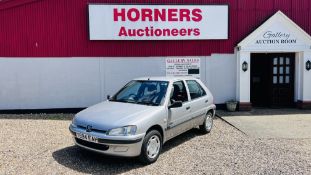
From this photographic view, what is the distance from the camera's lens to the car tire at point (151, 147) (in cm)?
542

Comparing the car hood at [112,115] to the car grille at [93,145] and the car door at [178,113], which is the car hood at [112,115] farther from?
the car door at [178,113]

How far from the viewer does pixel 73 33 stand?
10.9 m

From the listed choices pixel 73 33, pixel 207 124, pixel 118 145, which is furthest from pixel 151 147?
pixel 73 33

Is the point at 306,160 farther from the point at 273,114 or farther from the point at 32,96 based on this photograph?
the point at 32,96

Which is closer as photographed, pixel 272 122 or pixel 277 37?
pixel 272 122

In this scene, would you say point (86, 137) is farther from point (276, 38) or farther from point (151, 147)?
point (276, 38)

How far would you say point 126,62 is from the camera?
36.9ft

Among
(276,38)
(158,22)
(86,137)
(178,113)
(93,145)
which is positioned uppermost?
(158,22)

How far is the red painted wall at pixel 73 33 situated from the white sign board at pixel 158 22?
0.81 ft

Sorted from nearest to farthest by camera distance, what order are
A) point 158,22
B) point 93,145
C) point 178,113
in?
point 93,145 < point 178,113 < point 158,22

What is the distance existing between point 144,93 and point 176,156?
5.18ft

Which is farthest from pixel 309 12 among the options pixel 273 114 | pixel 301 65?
pixel 273 114

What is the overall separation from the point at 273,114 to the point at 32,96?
9.07 meters

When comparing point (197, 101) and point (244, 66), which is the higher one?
point (244, 66)
